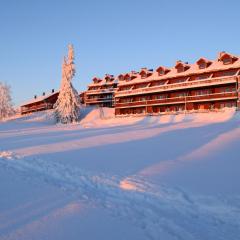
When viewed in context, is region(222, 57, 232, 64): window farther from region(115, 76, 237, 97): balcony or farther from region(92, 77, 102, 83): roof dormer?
region(92, 77, 102, 83): roof dormer

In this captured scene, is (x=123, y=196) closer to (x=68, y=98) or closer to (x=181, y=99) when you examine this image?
(x=181, y=99)

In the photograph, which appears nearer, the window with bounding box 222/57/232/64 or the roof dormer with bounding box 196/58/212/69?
the window with bounding box 222/57/232/64

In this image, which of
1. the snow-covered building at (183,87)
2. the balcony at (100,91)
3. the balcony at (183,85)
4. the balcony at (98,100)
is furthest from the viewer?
the balcony at (98,100)

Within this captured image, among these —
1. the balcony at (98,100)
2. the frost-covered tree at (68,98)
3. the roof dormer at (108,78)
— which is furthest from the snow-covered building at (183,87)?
the roof dormer at (108,78)

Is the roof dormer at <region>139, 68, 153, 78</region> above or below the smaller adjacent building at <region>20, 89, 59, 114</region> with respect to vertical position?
above

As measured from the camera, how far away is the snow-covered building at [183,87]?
51.3 m

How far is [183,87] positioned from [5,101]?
54.7 metres

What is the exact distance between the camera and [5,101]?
90.7m

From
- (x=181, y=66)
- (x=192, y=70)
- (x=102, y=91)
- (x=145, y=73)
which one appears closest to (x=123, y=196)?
(x=192, y=70)

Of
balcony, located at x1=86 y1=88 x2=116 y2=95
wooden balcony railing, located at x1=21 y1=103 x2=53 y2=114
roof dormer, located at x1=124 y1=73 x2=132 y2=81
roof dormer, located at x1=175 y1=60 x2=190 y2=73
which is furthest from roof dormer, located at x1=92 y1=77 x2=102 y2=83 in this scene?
roof dormer, located at x1=175 y1=60 x2=190 y2=73

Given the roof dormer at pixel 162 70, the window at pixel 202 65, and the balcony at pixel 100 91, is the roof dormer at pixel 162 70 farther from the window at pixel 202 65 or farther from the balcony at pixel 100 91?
the balcony at pixel 100 91

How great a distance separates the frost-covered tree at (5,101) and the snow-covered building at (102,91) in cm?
2155

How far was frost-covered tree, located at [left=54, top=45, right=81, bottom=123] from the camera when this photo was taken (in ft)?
195

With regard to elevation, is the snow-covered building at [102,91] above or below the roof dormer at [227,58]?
below
